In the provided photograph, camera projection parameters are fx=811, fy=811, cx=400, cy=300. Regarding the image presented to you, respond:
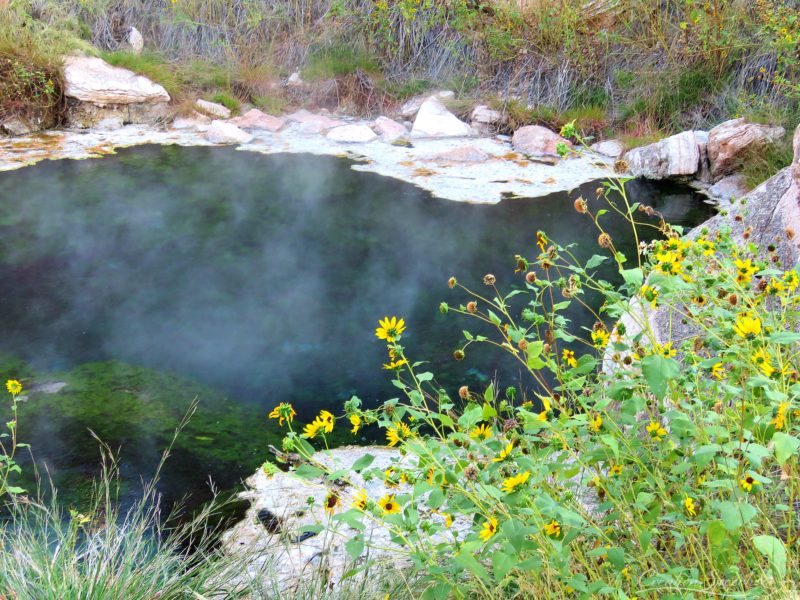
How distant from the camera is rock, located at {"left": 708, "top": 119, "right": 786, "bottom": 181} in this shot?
16.3 ft

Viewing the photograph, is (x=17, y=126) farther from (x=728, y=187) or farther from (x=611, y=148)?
(x=728, y=187)

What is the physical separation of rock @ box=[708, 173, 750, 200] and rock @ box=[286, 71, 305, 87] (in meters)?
3.53

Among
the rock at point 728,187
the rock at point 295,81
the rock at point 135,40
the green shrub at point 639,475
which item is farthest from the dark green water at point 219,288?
the rock at point 135,40

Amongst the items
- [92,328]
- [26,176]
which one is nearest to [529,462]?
[92,328]

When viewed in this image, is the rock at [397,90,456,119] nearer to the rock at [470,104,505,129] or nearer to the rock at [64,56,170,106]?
the rock at [470,104,505,129]

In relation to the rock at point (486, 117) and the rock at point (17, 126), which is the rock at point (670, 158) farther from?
the rock at point (17, 126)

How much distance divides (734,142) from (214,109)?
3910mm

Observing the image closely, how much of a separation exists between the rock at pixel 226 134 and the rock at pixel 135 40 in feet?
4.78

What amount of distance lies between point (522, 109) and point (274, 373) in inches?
152

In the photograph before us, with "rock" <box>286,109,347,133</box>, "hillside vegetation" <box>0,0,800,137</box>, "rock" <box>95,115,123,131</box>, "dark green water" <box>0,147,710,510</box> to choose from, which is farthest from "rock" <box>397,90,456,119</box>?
"rock" <box>95,115,123,131</box>

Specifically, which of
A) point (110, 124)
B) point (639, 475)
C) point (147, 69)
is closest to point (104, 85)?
point (110, 124)

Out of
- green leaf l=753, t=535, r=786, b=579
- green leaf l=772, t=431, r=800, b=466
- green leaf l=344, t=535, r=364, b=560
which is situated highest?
green leaf l=772, t=431, r=800, b=466

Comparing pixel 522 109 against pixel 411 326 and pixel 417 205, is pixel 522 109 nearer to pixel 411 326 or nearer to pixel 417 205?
pixel 417 205

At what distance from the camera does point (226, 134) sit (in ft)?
20.0
